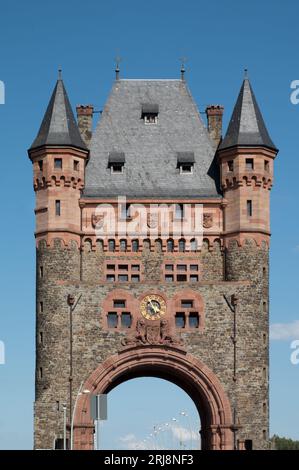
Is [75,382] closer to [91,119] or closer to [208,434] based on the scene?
[208,434]

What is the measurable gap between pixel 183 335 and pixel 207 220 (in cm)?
915

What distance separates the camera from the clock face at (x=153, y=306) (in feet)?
284

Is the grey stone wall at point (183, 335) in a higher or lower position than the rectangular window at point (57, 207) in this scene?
lower

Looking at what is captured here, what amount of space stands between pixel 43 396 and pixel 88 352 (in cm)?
422

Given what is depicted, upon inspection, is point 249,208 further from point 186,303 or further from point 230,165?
point 186,303

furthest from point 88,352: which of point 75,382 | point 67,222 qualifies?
point 67,222

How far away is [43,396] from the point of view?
84.9m

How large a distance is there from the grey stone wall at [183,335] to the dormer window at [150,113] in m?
13.5

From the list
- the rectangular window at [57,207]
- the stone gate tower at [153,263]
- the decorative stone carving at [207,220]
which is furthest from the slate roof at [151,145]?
the rectangular window at [57,207]

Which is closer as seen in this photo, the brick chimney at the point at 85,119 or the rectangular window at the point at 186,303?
the rectangular window at the point at 186,303

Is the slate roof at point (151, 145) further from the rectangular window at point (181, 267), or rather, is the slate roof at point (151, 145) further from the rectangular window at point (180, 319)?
the rectangular window at point (180, 319)

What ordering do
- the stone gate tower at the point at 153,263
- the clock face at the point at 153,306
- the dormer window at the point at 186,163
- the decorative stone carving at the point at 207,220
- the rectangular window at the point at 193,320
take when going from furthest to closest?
the dormer window at the point at 186,163
the decorative stone carving at the point at 207,220
the rectangular window at the point at 193,320
the clock face at the point at 153,306
the stone gate tower at the point at 153,263

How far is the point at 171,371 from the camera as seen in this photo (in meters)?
87.1

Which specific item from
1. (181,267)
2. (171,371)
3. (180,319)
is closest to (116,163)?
(181,267)
